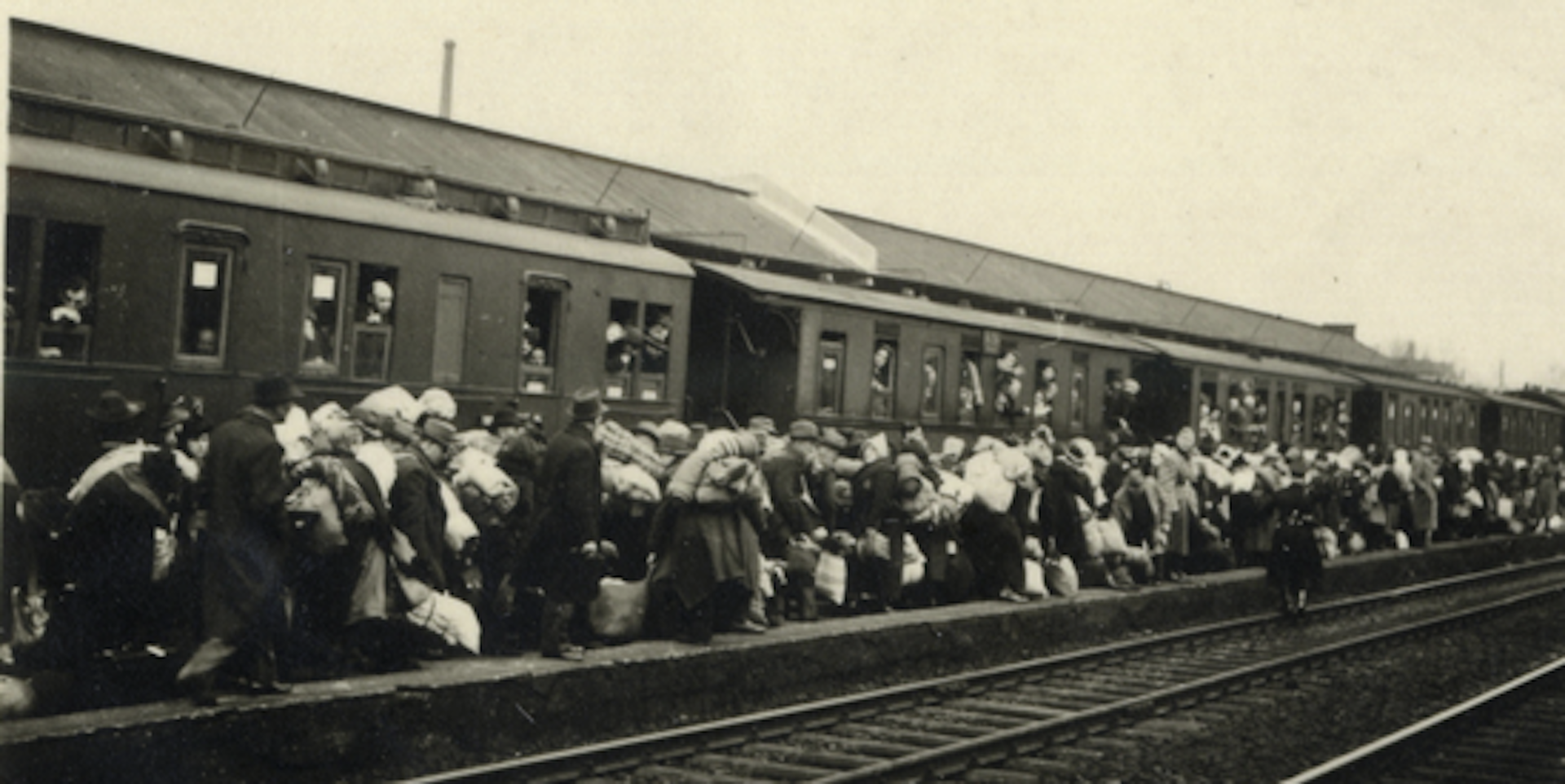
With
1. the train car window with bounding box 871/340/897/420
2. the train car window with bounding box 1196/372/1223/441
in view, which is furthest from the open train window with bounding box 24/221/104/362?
the train car window with bounding box 1196/372/1223/441

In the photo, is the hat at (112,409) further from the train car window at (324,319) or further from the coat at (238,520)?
the train car window at (324,319)

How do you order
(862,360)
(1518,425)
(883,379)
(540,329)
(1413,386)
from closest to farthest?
(540,329) < (862,360) < (883,379) < (1413,386) < (1518,425)

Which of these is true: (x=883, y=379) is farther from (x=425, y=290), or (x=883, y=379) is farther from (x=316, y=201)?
(x=316, y=201)

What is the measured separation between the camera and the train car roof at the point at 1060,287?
30469 mm

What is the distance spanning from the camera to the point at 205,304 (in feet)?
36.9

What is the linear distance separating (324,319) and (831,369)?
23.6ft

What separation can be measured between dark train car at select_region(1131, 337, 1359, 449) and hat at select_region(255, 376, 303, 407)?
61.8ft

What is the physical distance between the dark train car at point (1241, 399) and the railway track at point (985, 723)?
10832 millimetres

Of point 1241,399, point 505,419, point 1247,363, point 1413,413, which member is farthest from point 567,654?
point 1413,413

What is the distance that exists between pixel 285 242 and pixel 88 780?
253 inches

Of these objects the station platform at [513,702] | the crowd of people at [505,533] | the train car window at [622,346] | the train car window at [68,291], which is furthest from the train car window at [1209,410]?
the train car window at [68,291]

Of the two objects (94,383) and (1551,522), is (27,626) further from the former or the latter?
(1551,522)

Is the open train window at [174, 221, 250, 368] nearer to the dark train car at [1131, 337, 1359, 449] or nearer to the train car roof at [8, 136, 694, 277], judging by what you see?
the train car roof at [8, 136, 694, 277]

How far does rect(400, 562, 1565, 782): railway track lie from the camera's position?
7727 millimetres
